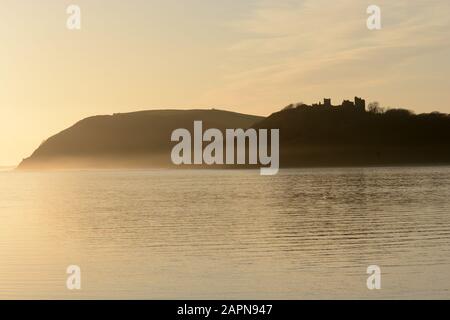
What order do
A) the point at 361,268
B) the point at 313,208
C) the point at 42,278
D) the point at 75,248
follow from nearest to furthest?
the point at 42,278 → the point at 361,268 → the point at 75,248 → the point at 313,208

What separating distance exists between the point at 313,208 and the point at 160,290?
72.6 meters

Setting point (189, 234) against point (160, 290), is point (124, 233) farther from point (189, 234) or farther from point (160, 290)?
point (160, 290)

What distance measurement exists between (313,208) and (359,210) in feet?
27.2

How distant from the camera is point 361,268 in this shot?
4300 cm

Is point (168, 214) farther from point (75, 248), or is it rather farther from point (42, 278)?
point (42, 278)

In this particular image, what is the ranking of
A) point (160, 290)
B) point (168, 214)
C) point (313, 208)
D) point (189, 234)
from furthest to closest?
point (313, 208) → point (168, 214) → point (189, 234) → point (160, 290)

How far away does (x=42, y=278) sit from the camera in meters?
40.3

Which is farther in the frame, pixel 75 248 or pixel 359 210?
pixel 359 210
